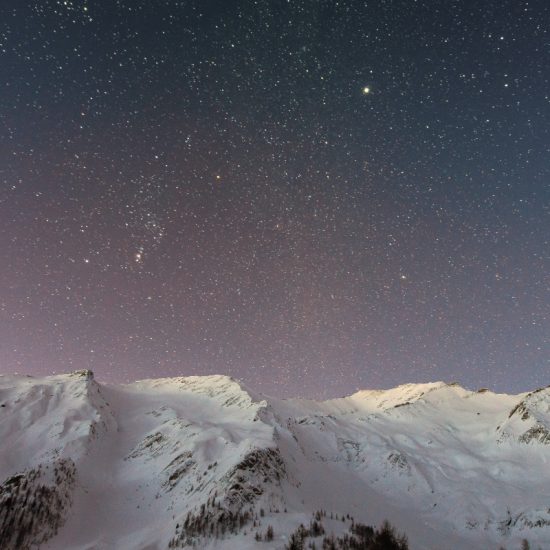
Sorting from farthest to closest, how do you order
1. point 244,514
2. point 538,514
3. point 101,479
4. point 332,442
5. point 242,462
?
point 332,442, point 538,514, point 101,479, point 242,462, point 244,514

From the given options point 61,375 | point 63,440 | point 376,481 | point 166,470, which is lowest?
point 376,481

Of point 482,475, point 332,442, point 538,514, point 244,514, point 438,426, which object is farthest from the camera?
point 438,426

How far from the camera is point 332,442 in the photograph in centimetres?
7556

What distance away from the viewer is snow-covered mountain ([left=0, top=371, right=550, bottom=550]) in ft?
106

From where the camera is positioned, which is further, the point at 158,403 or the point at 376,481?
the point at 158,403

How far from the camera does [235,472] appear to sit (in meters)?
37.5

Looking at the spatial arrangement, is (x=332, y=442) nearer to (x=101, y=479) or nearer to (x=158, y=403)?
(x=158, y=403)

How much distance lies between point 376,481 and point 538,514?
23.6 metres

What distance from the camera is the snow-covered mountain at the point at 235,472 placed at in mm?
32281

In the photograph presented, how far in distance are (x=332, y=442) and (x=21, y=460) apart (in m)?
53.1

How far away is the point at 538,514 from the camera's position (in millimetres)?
45312

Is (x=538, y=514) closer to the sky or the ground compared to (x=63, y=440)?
closer to the ground

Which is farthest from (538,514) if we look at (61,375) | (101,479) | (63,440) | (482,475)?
(61,375)

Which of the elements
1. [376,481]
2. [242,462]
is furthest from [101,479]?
[376,481]
